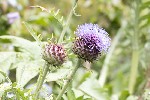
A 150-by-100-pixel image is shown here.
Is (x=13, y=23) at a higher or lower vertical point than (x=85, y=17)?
lower

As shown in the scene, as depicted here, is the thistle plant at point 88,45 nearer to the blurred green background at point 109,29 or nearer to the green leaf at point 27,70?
the green leaf at point 27,70

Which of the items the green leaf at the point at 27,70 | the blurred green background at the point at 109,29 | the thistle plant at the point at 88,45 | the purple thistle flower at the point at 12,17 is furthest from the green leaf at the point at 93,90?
the purple thistle flower at the point at 12,17

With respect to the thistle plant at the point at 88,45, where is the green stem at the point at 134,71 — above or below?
above

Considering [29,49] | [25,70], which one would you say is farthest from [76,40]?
[29,49]

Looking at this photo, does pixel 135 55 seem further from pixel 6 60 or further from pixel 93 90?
pixel 6 60

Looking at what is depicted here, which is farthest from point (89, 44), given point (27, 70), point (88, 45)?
point (27, 70)

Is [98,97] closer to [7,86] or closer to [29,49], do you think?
[29,49]
